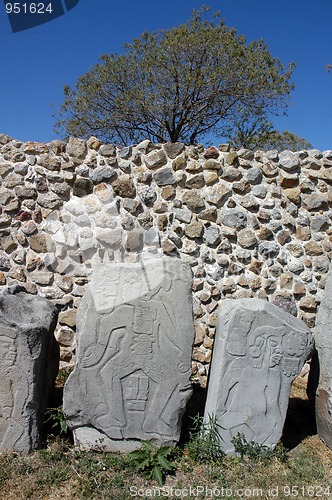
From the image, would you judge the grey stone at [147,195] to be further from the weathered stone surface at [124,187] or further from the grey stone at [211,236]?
the grey stone at [211,236]

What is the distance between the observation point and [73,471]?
3.12m

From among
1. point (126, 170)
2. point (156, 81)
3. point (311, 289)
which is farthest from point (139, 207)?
point (156, 81)

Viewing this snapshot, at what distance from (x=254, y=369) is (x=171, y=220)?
202cm

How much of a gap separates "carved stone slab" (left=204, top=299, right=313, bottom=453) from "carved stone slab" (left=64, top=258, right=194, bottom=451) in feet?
0.84

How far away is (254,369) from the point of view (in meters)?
3.47

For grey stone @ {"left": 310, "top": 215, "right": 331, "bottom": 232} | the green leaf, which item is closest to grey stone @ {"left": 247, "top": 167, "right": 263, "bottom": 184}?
grey stone @ {"left": 310, "top": 215, "right": 331, "bottom": 232}

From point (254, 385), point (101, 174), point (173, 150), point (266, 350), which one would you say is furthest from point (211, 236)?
point (254, 385)

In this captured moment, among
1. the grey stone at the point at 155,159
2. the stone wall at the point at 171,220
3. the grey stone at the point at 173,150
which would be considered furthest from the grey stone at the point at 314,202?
the grey stone at the point at 155,159

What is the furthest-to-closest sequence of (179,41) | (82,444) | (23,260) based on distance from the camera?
(179,41) → (23,260) → (82,444)

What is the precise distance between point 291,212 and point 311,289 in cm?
87

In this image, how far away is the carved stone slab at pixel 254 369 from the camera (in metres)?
3.44

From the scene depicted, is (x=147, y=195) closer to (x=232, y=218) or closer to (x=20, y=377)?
(x=232, y=218)

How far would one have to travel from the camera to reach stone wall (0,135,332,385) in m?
4.91

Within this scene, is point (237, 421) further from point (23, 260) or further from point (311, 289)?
point (23, 260)
